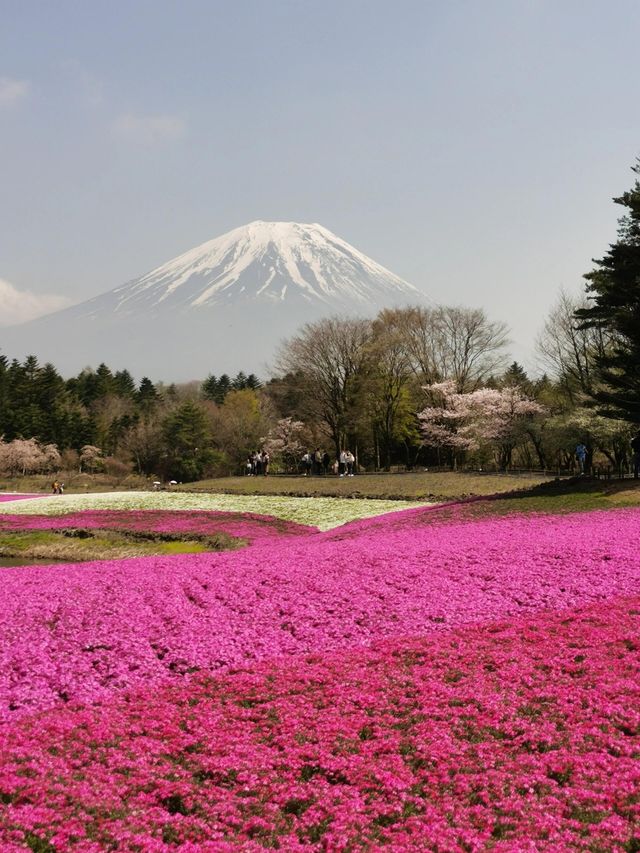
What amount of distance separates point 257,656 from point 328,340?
181 feet

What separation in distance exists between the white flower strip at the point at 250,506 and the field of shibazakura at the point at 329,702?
585 inches

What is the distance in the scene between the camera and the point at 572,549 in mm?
14703

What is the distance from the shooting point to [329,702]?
7594mm

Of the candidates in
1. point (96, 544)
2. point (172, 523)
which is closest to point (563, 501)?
point (172, 523)

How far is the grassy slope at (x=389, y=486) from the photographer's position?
3669cm

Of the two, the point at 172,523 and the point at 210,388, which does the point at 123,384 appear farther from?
the point at 172,523

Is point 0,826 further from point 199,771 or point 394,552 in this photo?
point 394,552

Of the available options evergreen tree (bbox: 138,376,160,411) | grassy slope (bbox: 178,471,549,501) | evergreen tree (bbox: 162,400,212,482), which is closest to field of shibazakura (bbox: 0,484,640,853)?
grassy slope (bbox: 178,471,549,501)

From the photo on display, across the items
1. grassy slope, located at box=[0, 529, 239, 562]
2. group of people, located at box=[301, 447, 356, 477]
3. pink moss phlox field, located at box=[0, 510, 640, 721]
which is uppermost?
group of people, located at box=[301, 447, 356, 477]

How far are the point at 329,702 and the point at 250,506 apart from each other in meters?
27.5

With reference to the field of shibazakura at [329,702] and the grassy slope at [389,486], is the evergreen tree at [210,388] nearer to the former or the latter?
the grassy slope at [389,486]

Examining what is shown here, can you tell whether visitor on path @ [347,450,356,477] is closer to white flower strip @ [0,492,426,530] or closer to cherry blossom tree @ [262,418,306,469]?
white flower strip @ [0,492,426,530]

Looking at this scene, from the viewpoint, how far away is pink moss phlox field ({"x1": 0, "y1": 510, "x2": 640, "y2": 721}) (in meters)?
8.88

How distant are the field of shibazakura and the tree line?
21240 millimetres
